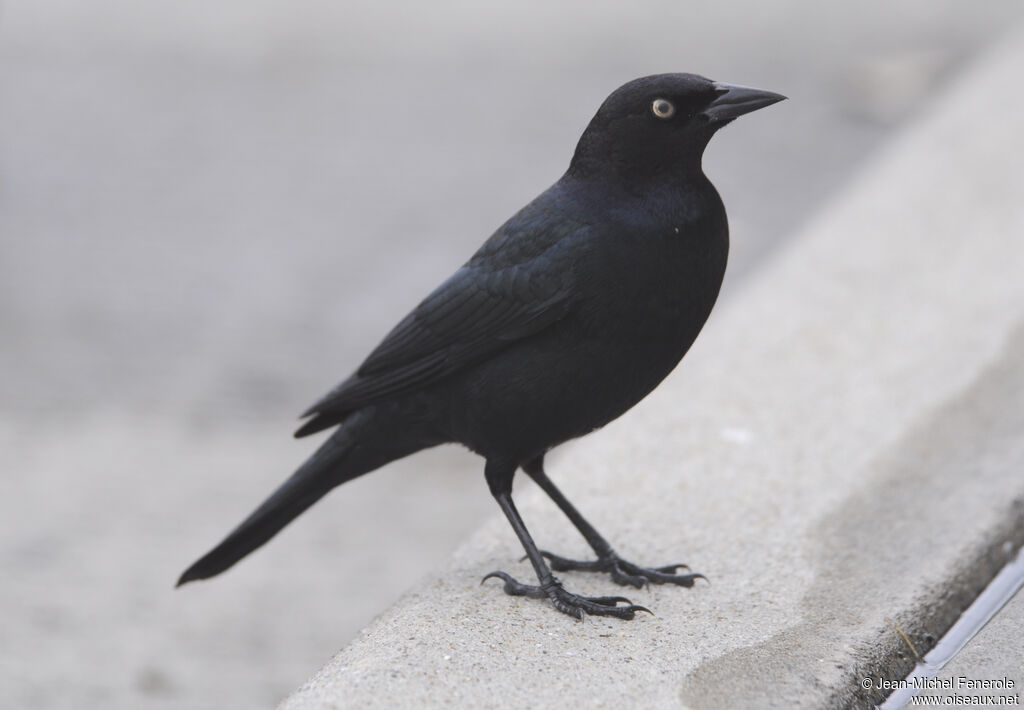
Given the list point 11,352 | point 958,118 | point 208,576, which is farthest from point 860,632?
point 11,352

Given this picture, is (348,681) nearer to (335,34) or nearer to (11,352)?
(11,352)

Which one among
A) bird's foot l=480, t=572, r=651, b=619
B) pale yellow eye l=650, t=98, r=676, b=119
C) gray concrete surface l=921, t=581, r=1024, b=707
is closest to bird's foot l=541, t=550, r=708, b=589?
bird's foot l=480, t=572, r=651, b=619

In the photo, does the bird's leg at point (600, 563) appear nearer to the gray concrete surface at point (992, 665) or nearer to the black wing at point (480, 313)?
the black wing at point (480, 313)

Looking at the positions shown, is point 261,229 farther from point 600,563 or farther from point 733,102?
point 733,102

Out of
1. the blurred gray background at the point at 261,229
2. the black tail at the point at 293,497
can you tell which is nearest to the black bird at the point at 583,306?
the black tail at the point at 293,497

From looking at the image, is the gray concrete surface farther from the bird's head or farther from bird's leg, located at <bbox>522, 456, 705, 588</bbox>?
the bird's head

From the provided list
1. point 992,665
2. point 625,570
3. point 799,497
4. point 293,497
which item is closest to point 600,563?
point 625,570
